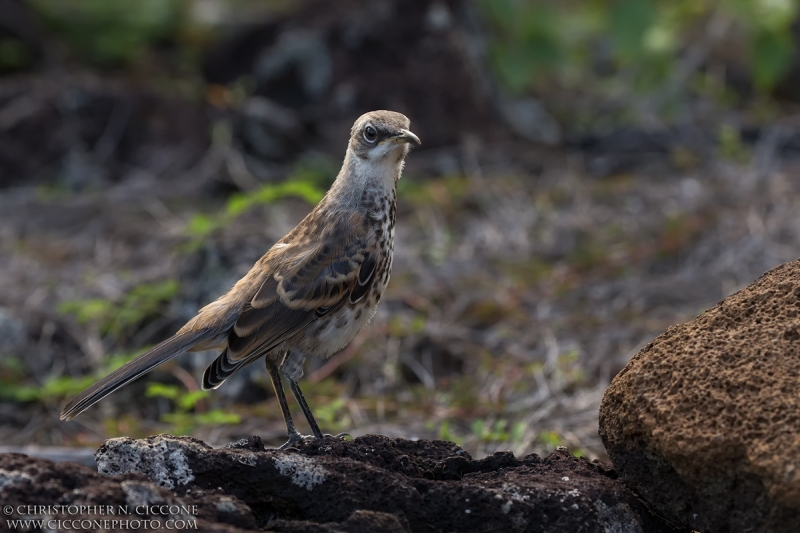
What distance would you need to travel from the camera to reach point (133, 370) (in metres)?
4.66

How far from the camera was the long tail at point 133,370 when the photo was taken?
4520 millimetres

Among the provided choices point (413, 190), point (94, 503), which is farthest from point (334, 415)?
point (413, 190)

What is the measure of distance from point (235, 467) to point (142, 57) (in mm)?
11237

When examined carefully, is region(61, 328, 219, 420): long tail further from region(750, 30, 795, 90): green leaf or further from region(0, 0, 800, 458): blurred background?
region(750, 30, 795, 90): green leaf

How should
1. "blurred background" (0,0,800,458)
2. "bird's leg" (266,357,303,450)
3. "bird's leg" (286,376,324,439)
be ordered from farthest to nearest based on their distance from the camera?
"blurred background" (0,0,800,458) → "bird's leg" (286,376,324,439) → "bird's leg" (266,357,303,450)

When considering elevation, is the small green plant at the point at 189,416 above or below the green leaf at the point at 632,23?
below

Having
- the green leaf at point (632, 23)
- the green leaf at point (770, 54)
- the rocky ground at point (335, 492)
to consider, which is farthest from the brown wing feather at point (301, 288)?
the green leaf at point (770, 54)

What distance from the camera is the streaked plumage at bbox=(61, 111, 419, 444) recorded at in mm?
5062

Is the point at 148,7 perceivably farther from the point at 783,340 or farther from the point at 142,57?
the point at 783,340

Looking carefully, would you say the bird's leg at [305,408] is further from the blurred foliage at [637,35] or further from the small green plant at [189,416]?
the blurred foliage at [637,35]

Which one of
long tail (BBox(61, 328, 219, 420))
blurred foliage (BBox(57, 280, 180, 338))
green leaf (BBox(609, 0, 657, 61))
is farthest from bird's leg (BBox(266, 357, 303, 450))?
green leaf (BBox(609, 0, 657, 61))

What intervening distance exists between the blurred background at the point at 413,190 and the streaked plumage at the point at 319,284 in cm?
89

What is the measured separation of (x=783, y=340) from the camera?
144 inches

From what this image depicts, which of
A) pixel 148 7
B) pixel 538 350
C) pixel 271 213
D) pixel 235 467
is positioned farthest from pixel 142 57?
pixel 235 467
